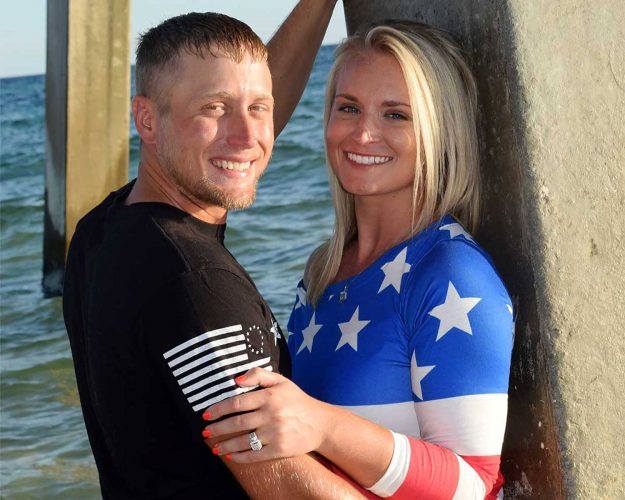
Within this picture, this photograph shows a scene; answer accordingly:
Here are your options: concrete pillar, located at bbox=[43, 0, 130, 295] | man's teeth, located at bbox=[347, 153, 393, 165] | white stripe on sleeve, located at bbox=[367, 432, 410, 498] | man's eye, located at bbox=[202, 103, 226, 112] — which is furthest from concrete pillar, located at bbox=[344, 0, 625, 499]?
concrete pillar, located at bbox=[43, 0, 130, 295]

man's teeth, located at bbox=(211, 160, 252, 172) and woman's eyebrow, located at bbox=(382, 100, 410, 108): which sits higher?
woman's eyebrow, located at bbox=(382, 100, 410, 108)

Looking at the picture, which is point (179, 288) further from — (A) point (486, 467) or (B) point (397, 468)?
(A) point (486, 467)

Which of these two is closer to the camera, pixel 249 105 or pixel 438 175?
pixel 249 105

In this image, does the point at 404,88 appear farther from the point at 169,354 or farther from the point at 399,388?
the point at 169,354

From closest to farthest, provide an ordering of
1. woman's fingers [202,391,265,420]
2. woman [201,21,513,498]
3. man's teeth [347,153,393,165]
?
woman's fingers [202,391,265,420]
woman [201,21,513,498]
man's teeth [347,153,393,165]

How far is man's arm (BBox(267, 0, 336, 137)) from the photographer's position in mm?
3227

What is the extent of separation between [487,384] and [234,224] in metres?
8.28

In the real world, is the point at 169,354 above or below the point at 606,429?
above

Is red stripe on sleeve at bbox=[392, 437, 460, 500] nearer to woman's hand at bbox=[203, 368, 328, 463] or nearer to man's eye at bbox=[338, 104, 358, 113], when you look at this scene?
woman's hand at bbox=[203, 368, 328, 463]

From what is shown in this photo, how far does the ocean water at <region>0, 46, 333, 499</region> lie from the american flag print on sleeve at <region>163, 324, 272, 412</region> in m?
3.25

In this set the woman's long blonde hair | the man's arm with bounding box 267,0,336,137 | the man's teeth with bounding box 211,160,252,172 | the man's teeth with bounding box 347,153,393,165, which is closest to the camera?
the man's teeth with bounding box 211,160,252,172

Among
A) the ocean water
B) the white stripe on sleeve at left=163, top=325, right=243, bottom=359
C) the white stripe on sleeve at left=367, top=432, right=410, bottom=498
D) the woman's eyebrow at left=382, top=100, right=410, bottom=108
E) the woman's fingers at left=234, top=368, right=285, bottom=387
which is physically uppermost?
the woman's eyebrow at left=382, top=100, right=410, bottom=108

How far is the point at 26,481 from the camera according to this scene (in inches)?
209

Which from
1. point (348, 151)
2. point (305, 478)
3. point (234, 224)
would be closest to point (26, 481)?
point (348, 151)
